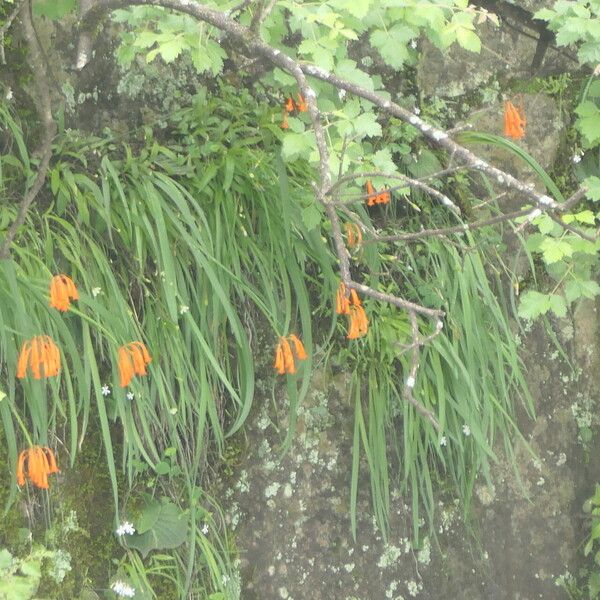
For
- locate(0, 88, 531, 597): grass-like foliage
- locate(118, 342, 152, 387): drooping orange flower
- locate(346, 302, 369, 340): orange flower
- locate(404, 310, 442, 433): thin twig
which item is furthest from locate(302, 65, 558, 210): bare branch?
locate(118, 342, 152, 387): drooping orange flower

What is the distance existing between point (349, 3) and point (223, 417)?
1.38m

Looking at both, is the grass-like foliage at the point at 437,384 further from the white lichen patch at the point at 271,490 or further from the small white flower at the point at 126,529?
the small white flower at the point at 126,529

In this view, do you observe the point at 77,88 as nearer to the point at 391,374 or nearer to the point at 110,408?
the point at 110,408

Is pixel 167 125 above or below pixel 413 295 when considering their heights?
above

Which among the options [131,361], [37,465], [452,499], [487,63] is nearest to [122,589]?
[37,465]

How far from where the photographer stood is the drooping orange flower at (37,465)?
2337mm

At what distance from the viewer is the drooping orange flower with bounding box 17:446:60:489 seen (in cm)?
234

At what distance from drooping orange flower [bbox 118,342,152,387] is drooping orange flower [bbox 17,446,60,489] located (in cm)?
26

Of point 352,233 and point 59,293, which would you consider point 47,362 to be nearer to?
point 59,293

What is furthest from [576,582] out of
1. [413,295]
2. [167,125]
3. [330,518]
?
[167,125]

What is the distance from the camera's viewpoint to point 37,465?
92.4 inches

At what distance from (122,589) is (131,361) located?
647 mm

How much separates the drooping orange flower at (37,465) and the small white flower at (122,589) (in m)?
0.41

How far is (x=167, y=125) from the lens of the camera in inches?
120
